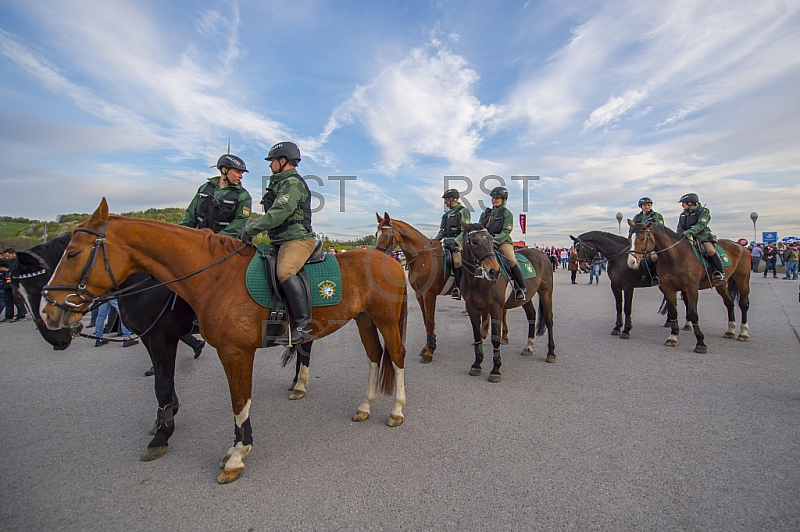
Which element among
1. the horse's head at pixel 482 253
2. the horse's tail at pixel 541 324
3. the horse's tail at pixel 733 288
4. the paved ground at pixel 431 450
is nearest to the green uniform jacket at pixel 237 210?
the paved ground at pixel 431 450

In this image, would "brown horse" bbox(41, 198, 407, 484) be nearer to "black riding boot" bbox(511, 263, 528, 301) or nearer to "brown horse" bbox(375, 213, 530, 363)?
"brown horse" bbox(375, 213, 530, 363)

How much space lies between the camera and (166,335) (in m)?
3.69

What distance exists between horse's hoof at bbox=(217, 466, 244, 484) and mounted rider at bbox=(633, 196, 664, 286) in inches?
Result: 318

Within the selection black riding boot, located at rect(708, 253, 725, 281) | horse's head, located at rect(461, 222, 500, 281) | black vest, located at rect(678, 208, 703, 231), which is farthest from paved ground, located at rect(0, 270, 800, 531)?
black vest, located at rect(678, 208, 703, 231)

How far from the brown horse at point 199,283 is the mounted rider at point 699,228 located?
25.4 ft

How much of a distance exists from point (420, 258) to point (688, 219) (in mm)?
6329

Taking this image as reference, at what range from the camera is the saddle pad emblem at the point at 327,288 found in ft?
12.4

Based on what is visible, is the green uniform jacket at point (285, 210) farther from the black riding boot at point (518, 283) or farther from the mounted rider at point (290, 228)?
the black riding boot at point (518, 283)

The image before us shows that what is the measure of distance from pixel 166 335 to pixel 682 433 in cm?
518

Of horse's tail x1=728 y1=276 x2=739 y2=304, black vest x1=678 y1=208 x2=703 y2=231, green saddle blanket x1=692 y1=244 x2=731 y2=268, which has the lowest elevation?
horse's tail x1=728 y1=276 x2=739 y2=304

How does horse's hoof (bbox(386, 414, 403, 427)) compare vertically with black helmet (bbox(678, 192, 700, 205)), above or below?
below

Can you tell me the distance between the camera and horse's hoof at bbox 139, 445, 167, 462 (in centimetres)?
339

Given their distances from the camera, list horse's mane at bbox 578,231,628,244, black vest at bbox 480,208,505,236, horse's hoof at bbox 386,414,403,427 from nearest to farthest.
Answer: horse's hoof at bbox 386,414,403,427
black vest at bbox 480,208,505,236
horse's mane at bbox 578,231,628,244

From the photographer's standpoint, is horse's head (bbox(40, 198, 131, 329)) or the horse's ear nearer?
horse's head (bbox(40, 198, 131, 329))
